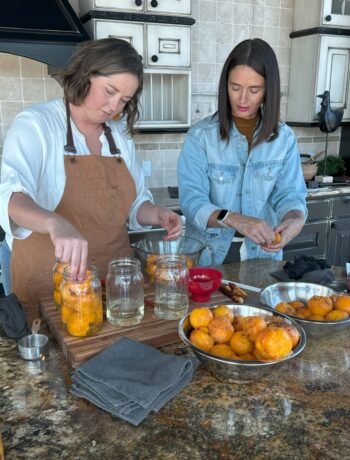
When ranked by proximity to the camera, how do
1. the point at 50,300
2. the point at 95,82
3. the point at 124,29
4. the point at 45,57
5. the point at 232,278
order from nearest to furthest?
the point at 50,300 → the point at 95,82 → the point at 232,278 → the point at 45,57 → the point at 124,29

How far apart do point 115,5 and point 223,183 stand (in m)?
1.73

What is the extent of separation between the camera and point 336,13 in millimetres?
3844

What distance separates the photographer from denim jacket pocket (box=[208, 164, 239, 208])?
212cm

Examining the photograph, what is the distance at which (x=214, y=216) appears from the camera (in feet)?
6.32

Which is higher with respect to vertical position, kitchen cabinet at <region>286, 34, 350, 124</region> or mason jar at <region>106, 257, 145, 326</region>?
kitchen cabinet at <region>286, 34, 350, 124</region>

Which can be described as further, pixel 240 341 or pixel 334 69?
pixel 334 69

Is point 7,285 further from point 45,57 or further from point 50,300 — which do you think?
point 45,57

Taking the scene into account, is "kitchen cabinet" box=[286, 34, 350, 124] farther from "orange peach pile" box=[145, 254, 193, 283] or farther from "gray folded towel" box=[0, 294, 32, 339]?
"gray folded towel" box=[0, 294, 32, 339]

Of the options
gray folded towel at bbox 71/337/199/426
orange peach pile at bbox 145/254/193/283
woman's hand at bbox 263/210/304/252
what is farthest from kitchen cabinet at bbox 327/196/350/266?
gray folded towel at bbox 71/337/199/426

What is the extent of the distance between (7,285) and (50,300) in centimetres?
54

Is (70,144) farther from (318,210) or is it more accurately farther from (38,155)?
(318,210)

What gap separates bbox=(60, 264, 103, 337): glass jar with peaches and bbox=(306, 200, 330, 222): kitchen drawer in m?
2.92

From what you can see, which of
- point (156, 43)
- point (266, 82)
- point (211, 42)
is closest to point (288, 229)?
point (266, 82)

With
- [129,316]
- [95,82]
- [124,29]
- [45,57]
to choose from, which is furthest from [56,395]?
[124,29]
